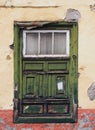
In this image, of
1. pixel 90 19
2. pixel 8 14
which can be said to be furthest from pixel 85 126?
pixel 8 14

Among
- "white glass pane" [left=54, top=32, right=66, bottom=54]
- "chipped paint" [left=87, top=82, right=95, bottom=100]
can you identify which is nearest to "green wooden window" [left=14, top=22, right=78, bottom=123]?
"white glass pane" [left=54, top=32, right=66, bottom=54]

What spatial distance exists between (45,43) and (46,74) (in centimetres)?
59

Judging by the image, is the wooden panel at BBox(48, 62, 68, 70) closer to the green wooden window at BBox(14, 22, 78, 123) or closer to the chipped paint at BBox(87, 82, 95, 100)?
the green wooden window at BBox(14, 22, 78, 123)

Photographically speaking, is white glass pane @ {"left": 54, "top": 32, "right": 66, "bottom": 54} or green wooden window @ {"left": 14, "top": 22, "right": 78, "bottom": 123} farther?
white glass pane @ {"left": 54, "top": 32, "right": 66, "bottom": 54}

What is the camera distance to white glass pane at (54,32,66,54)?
729 centimetres

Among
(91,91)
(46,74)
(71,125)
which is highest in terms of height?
(46,74)

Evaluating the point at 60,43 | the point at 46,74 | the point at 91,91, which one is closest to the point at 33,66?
the point at 46,74

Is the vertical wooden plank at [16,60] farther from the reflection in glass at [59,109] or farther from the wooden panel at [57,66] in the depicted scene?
the reflection in glass at [59,109]

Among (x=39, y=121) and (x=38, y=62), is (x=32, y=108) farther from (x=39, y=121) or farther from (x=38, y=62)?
(x=38, y=62)

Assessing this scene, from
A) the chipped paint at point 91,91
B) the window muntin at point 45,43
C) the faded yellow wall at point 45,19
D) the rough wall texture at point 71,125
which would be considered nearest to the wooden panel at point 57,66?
the window muntin at point 45,43

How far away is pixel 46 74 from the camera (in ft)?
23.7

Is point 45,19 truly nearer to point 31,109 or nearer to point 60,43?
point 60,43

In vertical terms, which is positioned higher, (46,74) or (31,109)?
(46,74)

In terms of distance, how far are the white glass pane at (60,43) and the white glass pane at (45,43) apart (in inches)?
4.4
